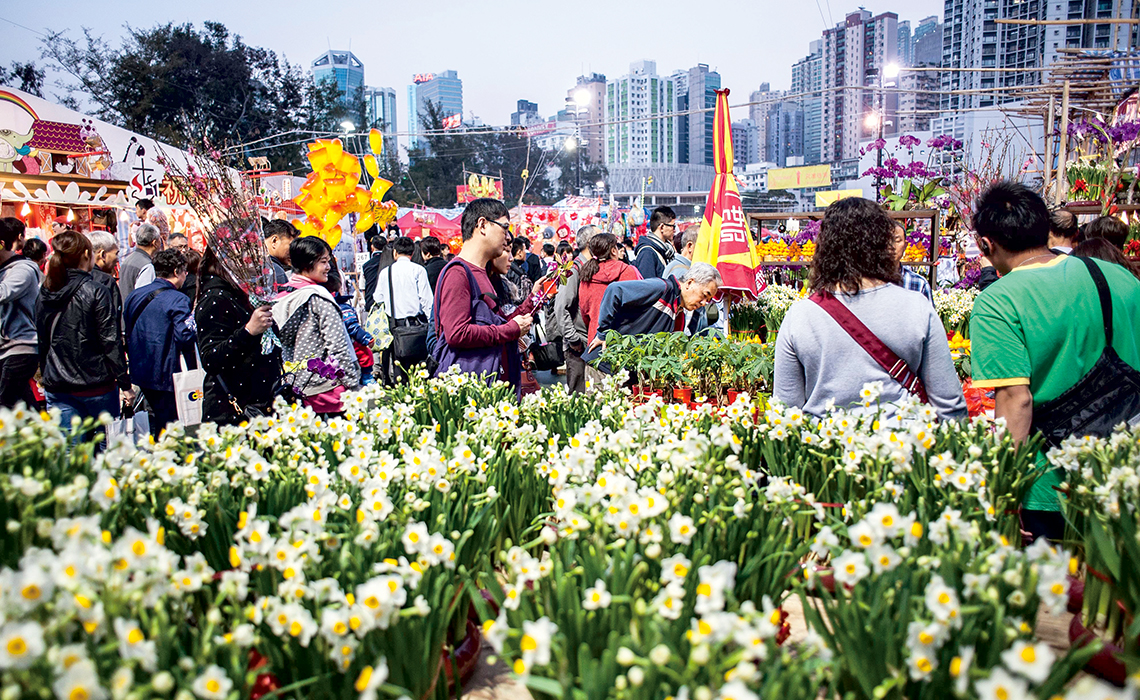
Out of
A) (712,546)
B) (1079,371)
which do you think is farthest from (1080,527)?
(712,546)

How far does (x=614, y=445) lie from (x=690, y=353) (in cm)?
175

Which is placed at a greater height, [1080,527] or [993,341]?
[993,341]

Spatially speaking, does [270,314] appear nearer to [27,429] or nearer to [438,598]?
[27,429]

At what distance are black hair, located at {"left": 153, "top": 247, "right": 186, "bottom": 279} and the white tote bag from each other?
1.44 ft

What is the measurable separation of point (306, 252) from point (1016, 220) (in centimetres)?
284

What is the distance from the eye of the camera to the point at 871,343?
2201 millimetres

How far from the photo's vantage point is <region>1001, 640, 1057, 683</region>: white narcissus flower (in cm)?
94

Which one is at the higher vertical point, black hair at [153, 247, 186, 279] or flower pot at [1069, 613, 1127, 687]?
black hair at [153, 247, 186, 279]

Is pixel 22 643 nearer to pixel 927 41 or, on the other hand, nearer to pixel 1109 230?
pixel 1109 230

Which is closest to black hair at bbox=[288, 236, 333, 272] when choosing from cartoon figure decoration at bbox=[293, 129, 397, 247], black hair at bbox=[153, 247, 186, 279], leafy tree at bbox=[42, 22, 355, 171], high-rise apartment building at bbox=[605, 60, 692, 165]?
black hair at bbox=[153, 247, 186, 279]

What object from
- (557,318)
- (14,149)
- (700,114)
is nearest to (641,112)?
(700,114)

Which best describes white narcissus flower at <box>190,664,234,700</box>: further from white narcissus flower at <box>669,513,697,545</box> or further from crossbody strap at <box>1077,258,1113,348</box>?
crossbody strap at <box>1077,258,1113,348</box>

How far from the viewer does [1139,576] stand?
1396 mm

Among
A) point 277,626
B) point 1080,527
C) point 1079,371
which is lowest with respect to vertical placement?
point 1080,527
